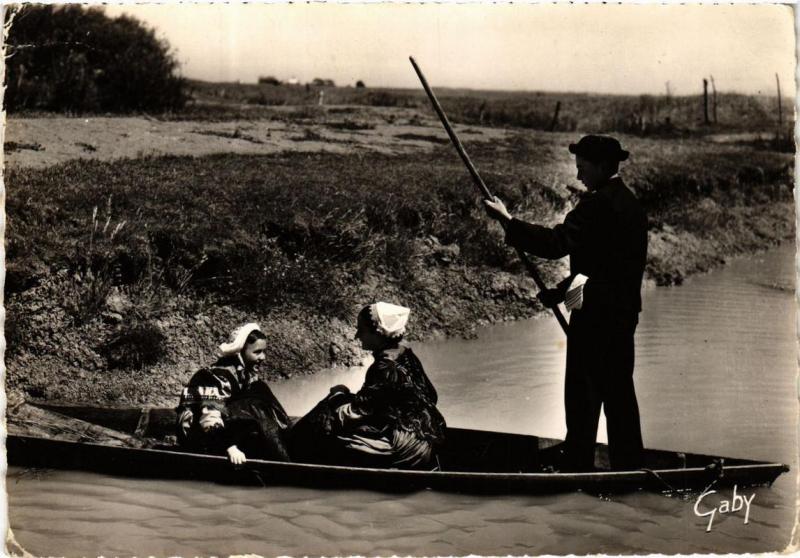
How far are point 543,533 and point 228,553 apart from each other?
2119 millimetres

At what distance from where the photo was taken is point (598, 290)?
7.36 meters

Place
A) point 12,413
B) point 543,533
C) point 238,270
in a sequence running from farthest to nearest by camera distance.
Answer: point 238,270
point 12,413
point 543,533

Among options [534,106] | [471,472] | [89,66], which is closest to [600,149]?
[471,472]

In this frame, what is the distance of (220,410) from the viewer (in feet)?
24.2

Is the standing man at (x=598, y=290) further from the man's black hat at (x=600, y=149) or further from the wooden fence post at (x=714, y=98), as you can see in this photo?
the wooden fence post at (x=714, y=98)

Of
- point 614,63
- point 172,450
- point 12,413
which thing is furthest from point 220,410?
point 614,63

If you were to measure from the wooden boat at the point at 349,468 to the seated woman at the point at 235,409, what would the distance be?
17 cm

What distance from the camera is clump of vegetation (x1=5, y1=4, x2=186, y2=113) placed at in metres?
11.7

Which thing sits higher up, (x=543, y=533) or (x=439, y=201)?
(x=439, y=201)

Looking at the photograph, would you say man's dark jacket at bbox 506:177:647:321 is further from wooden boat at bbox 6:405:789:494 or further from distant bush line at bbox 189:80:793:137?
distant bush line at bbox 189:80:793:137

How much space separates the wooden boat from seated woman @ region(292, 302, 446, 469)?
0.17 meters

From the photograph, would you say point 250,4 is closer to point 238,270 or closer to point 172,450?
point 238,270

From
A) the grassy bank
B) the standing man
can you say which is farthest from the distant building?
the standing man

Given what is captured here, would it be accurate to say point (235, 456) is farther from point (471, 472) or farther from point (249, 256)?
point (249, 256)
